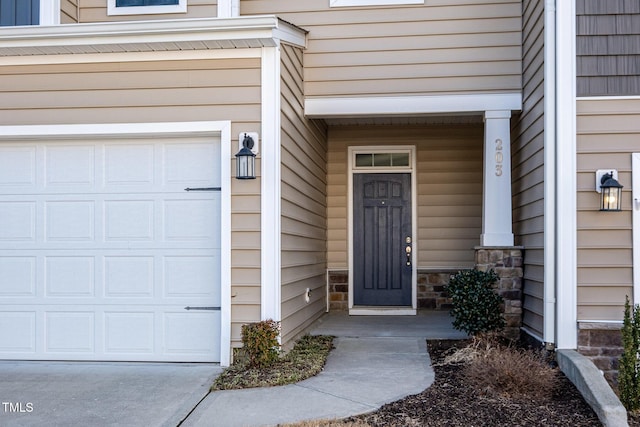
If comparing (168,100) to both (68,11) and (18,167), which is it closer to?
(18,167)

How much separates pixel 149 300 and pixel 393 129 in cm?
A: 431

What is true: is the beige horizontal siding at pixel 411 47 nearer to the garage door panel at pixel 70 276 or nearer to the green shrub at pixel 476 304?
the green shrub at pixel 476 304

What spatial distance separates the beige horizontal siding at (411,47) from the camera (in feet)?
21.4

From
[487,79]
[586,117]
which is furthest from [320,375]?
[487,79]

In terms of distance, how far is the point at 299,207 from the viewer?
6.39 meters

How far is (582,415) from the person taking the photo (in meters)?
4.07

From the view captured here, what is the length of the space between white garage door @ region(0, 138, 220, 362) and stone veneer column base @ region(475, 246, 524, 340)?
2707 mm

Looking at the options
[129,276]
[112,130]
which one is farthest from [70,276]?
[112,130]

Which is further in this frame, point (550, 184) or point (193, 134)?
point (193, 134)

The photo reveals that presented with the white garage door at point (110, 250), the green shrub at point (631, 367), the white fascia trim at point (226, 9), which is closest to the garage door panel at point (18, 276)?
the white garage door at point (110, 250)

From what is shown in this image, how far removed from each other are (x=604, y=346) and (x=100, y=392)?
4056mm

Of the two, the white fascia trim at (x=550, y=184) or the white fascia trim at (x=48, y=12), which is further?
the white fascia trim at (x=48, y=12)

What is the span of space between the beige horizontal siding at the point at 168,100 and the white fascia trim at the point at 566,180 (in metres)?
2.57

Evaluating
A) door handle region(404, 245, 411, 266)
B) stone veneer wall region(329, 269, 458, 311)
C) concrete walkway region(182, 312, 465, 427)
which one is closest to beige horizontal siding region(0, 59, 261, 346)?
concrete walkway region(182, 312, 465, 427)
